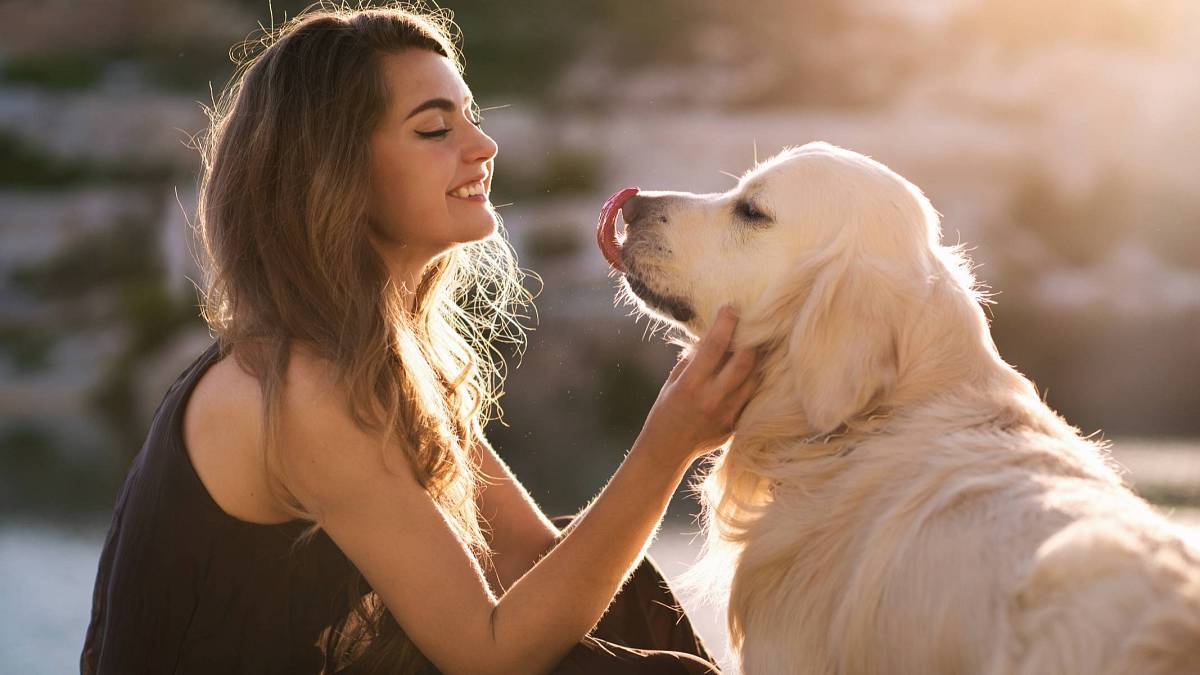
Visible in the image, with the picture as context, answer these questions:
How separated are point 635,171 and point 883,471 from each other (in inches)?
408

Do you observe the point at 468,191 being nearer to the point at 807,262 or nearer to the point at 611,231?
the point at 611,231

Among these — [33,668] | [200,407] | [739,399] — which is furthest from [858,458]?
[33,668]

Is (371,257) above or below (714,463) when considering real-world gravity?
above

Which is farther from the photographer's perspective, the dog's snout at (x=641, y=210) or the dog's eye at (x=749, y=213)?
the dog's snout at (x=641, y=210)

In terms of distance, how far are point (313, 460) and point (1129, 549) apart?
1.42m

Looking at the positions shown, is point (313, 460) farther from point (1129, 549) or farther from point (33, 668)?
point (33, 668)

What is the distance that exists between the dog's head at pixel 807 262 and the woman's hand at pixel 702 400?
6 centimetres

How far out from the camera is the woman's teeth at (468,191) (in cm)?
263

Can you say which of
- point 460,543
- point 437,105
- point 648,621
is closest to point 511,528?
point 648,621

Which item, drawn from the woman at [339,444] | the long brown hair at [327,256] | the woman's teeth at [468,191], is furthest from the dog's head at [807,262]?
the long brown hair at [327,256]

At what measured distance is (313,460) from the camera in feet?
7.26

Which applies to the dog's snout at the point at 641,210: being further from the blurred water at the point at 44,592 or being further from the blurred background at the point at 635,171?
the blurred background at the point at 635,171

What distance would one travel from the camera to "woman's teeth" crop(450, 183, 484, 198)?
263 cm

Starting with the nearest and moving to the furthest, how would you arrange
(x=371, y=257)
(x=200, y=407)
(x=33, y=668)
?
(x=200, y=407), (x=371, y=257), (x=33, y=668)
